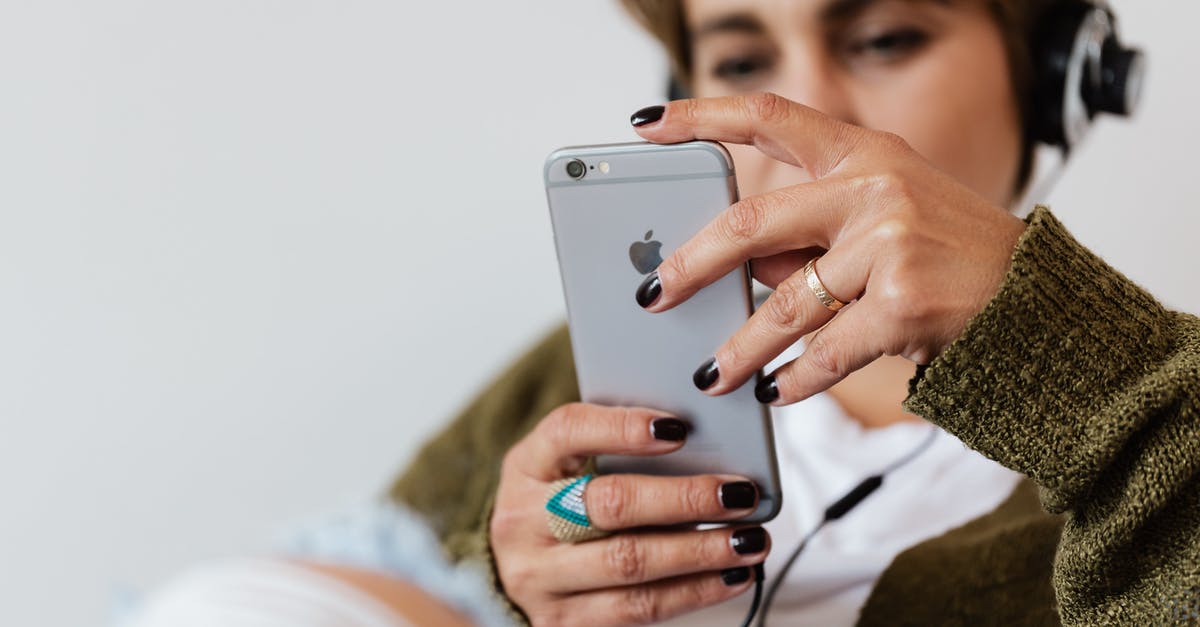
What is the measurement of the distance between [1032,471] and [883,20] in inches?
19.7

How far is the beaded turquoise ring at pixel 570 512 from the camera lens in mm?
674

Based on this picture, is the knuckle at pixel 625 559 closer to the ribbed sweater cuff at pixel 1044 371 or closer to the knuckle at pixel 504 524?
the knuckle at pixel 504 524

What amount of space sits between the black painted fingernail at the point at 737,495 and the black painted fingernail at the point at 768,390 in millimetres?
82

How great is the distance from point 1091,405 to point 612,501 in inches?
11.2

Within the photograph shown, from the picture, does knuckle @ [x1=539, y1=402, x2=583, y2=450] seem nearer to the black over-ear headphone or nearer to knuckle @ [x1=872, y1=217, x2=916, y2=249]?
knuckle @ [x1=872, y1=217, x2=916, y2=249]

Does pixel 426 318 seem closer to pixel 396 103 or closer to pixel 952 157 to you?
pixel 396 103

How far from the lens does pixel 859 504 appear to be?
90 cm

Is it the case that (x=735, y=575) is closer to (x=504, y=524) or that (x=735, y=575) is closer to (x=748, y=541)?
(x=748, y=541)

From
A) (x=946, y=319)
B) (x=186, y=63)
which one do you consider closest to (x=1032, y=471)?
(x=946, y=319)

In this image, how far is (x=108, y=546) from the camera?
137 centimetres

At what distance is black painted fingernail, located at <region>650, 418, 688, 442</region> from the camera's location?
0.65 m

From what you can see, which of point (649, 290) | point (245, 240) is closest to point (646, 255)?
point (649, 290)

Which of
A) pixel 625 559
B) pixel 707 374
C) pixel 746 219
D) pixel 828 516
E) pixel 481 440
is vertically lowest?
pixel 481 440

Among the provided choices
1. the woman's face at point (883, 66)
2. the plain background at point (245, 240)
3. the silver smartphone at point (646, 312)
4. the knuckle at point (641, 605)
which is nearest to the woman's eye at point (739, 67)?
the woman's face at point (883, 66)
